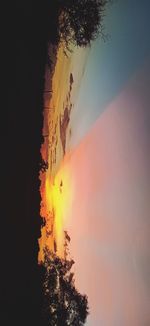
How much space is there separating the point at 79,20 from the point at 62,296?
11.6 m

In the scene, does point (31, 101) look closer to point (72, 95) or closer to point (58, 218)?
point (72, 95)

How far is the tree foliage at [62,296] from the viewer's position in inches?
589

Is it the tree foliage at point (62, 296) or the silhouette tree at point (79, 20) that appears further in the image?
the tree foliage at point (62, 296)

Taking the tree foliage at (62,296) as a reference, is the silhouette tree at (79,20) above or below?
above

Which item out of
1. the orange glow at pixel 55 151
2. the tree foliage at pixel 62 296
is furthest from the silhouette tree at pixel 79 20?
the tree foliage at pixel 62 296

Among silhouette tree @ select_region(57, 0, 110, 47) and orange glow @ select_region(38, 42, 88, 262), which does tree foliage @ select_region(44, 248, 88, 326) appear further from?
silhouette tree @ select_region(57, 0, 110, 47)

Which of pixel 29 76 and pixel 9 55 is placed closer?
pixel 9 55

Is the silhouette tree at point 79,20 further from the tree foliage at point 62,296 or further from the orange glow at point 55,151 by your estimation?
the tree foliage at point 62,296

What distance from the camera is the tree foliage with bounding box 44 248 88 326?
15.0 metres

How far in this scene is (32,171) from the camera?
35.7 feet

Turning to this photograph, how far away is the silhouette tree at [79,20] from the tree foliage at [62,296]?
25.9 ft

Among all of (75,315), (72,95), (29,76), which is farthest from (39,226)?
(75,315)

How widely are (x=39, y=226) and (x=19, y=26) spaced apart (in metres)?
5.80

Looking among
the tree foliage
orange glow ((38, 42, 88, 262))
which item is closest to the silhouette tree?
orange glow ((38, 42, 88, 262))
